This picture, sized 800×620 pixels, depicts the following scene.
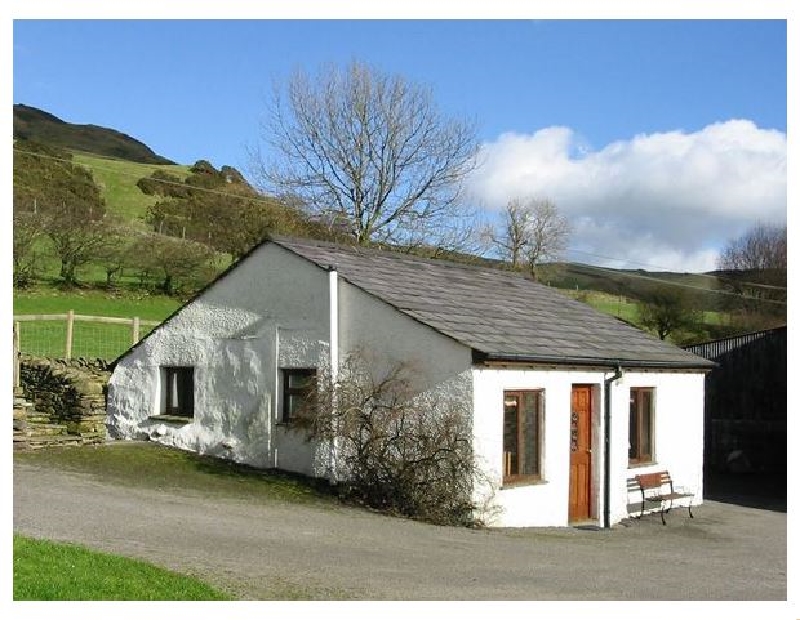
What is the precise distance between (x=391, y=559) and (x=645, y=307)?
3368 cm

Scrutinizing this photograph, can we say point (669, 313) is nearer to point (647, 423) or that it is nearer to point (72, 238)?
point (647, 423)

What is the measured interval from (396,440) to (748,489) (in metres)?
12.3

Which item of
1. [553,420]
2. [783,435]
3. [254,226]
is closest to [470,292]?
[553,420]

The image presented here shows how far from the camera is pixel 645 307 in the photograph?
4244cm

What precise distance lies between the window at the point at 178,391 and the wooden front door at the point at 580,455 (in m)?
7.65

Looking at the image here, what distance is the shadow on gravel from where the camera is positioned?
67.2 ft

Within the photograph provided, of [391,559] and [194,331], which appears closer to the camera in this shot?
[391,559]

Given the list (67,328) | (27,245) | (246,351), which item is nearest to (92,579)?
(246,351)

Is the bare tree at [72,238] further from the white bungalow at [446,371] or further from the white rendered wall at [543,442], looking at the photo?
the white rendered wall at [543,442]

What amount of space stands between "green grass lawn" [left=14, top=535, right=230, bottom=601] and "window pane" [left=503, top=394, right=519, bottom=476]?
7.19 m

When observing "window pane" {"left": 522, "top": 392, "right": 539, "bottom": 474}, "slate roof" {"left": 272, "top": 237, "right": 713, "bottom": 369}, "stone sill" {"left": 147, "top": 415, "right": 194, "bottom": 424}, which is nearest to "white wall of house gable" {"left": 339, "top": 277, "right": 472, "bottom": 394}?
"slate roof" {"left": 272, "top": 237, "right": 713, "bottom": 369}

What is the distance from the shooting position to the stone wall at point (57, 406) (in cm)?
1753

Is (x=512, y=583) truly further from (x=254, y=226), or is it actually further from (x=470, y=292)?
(x=254, y=226)

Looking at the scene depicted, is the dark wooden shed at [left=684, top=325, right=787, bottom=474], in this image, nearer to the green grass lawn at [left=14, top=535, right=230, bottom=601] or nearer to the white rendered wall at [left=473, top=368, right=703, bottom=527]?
the white rendered wall at [left=473, top=368, right=703, bottom=527]
